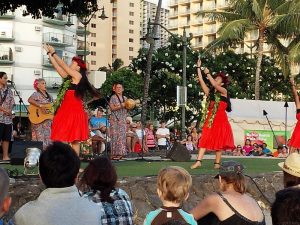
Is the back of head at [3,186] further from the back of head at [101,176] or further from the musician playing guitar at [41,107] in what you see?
the musician playing guitar at [41,107]

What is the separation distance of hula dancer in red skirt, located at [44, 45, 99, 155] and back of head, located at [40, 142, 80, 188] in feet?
20.4

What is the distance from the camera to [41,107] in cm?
1276

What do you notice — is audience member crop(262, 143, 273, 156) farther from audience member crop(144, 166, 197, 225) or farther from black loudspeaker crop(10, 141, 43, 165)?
audience member crop(144, 166, 197, 225)

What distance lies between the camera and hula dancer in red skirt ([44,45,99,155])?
1031 cm

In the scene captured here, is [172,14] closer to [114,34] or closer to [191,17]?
[191,17]

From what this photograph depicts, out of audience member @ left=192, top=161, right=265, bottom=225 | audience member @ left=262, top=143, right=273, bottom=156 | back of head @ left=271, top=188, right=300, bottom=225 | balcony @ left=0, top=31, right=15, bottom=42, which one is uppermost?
balcony @ left=0, top=31, right=15, bottom=42

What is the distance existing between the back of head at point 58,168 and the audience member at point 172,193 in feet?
2.80

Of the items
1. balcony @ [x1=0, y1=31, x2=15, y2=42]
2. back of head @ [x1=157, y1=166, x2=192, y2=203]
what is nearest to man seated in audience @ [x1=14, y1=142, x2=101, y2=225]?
back of head @ [x1=157, y1=166, x2=192, y2=203]

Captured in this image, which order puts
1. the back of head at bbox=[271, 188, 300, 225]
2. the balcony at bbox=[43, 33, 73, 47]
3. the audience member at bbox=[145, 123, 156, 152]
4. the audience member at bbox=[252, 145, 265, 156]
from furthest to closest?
the balcony at bbox=[43, 33, 73, 47]
the audience member at bbox=[252, 145, 265, 156]
the audience member at bbox=[145, 123, 156, 152]
the back of head at bbox=[271, 188, 300, 225]

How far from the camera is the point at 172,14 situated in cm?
11781

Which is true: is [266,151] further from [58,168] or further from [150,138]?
[58,168]

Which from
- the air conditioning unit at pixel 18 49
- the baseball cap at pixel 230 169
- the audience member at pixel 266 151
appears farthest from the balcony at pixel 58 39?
the baseball cap at pixel 230 169

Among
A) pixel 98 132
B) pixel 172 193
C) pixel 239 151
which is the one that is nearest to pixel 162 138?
pixel 239 151

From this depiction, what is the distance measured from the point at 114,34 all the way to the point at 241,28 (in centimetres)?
10050
